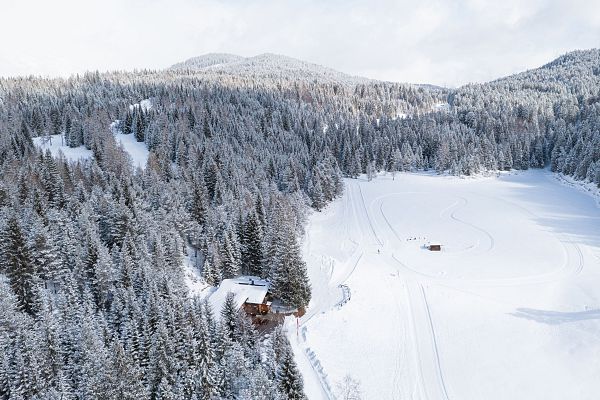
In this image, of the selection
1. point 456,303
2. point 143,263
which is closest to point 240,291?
point 143,263

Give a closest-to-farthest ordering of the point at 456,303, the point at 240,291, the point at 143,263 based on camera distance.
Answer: the point at 143,263 → the point at 240,291 → the point at 456,303

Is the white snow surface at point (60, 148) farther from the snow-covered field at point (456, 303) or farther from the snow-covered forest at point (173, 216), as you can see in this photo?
the snow-covered field at point (456, 303)

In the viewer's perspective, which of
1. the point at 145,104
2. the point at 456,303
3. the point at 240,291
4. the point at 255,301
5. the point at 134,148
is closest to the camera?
the point at 255,301

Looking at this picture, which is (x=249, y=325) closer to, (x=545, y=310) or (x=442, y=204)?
(x=545, y=310)

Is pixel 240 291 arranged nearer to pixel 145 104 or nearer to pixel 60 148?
pixel 60 148

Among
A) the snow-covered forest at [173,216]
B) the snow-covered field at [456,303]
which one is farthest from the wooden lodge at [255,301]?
the snow-covered field at [456,303]

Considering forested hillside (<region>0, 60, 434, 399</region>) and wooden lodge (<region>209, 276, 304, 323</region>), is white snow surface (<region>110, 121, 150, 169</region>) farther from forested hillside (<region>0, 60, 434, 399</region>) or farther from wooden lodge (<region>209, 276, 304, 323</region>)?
wooden lodge (<region>209, 276, 304, 323</region>)

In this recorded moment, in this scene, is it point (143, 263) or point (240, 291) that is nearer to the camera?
point (143, 263)

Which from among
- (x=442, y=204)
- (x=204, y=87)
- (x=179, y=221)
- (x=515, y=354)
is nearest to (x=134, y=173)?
(x=179, y=221)
